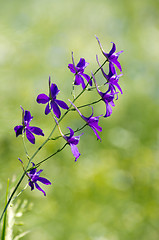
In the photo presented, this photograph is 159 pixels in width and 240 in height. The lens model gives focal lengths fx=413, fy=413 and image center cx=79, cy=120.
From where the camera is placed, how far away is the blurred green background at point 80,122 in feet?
9.62

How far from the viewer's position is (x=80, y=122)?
3779mm

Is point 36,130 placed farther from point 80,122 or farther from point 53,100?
point 80,122

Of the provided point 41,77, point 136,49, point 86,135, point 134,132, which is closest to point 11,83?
point 41,77

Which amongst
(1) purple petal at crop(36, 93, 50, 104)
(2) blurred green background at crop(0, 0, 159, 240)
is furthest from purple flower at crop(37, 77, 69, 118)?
(2) blurred green background at crop(0, 0, 159, 240)

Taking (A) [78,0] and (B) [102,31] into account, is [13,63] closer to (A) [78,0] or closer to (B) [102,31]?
(B) [102,31]

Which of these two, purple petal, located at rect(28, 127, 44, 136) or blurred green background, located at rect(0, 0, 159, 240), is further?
blurred green background, located at rect(0, 0, 159, 240)

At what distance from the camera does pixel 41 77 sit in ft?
14.4

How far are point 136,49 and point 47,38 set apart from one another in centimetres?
113

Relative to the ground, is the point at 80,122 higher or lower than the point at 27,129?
higher

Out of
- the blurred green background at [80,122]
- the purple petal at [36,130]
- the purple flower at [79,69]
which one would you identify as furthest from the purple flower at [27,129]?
the blurred green background at [80,122]

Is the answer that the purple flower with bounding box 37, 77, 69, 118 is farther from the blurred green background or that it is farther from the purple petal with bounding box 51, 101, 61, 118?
the blurred green background

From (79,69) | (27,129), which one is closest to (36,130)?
(27,129)

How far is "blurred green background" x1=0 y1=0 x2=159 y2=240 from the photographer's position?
9.62 feet

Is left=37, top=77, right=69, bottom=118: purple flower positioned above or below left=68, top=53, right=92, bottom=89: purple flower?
below
